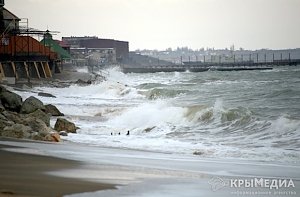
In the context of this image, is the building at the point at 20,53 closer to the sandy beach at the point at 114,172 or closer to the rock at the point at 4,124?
the rock at the point at 4,124

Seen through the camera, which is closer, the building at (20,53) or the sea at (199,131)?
the sea at (199,131)

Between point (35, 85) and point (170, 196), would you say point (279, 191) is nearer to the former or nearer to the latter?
point (170, 196)

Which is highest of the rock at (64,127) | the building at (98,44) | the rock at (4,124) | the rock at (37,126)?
the building at (98,44)

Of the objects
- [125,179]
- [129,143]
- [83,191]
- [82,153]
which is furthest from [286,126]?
[83,191]

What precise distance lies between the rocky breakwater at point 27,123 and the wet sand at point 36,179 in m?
3.37

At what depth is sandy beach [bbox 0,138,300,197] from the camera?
6773mm

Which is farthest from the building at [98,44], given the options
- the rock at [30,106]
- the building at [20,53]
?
the rock at [30,106]

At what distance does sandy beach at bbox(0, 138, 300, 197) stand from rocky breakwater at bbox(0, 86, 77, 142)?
→ 100cm

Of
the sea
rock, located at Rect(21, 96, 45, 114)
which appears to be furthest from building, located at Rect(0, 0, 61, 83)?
rock, located at Rect(21, 96, 45, 114)

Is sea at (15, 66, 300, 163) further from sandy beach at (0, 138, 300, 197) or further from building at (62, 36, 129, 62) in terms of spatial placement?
building at (62, 36, 129, 62)

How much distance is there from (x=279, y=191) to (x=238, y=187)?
649mm

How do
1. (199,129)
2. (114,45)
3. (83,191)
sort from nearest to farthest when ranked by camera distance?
(83,191) < (199,129) < (114,45)

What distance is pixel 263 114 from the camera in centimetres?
1950

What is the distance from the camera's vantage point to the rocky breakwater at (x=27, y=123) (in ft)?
40.9
